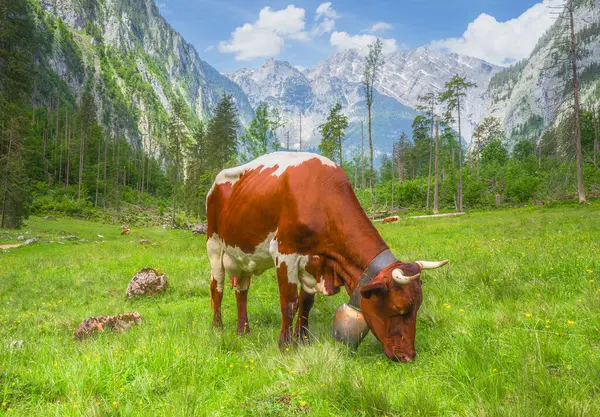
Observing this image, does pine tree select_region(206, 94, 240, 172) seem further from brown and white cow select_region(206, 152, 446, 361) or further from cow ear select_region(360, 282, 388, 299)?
cow ear select_region(360, 282, 388, 299)

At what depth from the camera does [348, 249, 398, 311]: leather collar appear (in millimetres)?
3910

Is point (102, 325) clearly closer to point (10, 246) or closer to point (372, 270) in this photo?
point (372, 270)

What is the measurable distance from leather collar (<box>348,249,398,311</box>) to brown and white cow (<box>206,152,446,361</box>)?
18 millimetres

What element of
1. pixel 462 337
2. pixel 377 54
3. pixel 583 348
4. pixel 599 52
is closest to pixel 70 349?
pixel 462 337

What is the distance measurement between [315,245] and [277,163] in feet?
4.87

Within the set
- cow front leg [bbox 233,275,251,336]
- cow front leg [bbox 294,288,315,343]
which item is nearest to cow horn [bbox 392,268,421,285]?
cow front leg [bbox 294,288,315,343]

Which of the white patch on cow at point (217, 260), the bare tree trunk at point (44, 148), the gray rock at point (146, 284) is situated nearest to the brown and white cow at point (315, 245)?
the white patch on cow at point (217, 260)

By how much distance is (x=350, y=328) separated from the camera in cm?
407

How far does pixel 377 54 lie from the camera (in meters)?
38.2

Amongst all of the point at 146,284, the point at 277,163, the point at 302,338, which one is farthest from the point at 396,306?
the point at 146,284

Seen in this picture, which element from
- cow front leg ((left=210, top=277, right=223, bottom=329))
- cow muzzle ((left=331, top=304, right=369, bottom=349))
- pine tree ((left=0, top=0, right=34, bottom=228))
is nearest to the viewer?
cow muzzle ((left=331, top=304, right=369, bottom=349))

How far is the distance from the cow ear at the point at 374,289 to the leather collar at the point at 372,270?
236 mm

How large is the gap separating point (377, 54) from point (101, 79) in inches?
5118

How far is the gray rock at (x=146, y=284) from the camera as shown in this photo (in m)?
9.25
